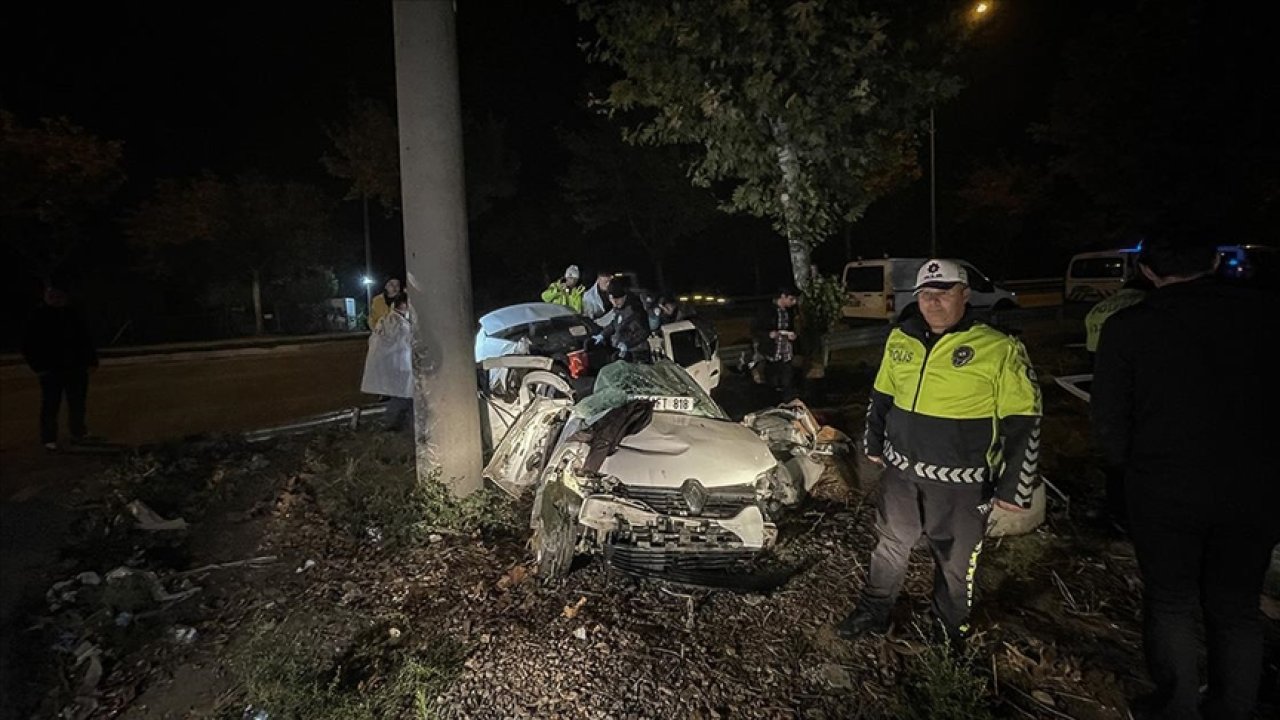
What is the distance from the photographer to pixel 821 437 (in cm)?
519

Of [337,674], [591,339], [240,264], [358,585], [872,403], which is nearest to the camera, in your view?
[337,674]

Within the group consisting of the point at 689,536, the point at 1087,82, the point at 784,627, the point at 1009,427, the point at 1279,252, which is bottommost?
the point at 784,627

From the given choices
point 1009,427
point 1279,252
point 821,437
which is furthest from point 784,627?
point 1279,252

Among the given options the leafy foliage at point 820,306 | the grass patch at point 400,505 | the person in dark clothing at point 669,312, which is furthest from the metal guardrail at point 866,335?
the grass patch at point 400,505

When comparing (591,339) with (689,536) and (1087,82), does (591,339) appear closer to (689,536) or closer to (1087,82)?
(689,536)

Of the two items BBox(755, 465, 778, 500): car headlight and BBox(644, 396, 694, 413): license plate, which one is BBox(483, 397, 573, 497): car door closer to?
BBox(644, 396, 694, 413): license plate

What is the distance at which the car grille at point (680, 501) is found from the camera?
3.74m

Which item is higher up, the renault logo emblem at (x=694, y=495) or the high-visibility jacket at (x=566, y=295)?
the high-visibility jacket at (x=566, y=295)

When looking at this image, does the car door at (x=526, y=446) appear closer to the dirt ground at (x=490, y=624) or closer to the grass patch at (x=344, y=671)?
the dirt ground at (x=490, y=624)

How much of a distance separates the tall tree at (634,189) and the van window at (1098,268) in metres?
13.5

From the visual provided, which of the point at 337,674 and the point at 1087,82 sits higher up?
the point at 1087,82

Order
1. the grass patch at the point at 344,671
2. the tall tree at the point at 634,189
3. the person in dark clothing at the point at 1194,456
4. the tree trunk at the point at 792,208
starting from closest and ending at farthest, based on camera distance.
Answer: the person in dark clothing at the point at 1194,456 → the grass patch at the point at 344,671 → the tree trunk at the point at 792,208 → the tall tree at the point at 634,189

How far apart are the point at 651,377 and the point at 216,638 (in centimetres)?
279

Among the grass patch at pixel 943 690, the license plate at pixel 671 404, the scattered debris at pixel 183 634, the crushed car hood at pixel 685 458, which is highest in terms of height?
the license plate at pixel 671 404
